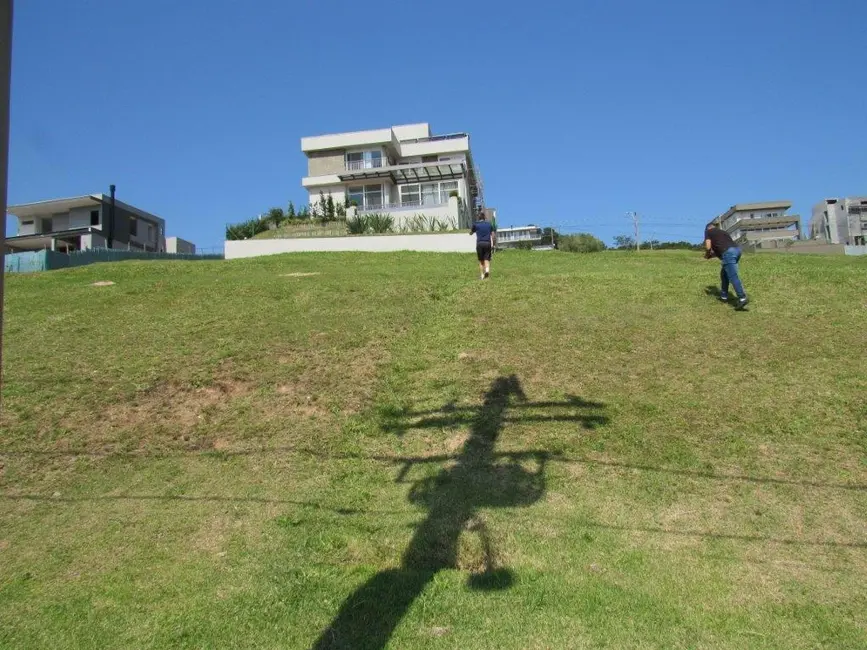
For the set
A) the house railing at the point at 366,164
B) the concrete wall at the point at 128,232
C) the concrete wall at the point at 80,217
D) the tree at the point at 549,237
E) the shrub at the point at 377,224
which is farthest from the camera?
the concrete wall at the point at 80,217

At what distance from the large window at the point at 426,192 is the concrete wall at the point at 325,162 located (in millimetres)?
6115

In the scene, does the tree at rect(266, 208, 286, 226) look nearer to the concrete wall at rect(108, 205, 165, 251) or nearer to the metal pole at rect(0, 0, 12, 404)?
the concrete wall at rect(108, 205, 165, 251)

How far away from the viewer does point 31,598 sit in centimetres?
475

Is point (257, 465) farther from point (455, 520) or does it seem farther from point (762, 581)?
point (762, 581)

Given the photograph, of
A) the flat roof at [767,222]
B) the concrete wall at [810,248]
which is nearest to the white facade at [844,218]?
the flat roof at [767,222]

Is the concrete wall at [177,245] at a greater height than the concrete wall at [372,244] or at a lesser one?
greater

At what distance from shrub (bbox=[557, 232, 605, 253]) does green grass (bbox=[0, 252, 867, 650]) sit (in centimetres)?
3711

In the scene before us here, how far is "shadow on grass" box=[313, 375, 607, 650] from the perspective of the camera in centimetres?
437

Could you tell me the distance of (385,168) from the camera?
1875 inches

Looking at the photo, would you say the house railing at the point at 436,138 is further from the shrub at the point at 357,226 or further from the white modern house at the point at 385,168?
the shrub at the point at 357,226

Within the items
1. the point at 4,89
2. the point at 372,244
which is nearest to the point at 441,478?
the point at 4,89

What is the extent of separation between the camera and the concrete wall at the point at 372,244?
96.6ft

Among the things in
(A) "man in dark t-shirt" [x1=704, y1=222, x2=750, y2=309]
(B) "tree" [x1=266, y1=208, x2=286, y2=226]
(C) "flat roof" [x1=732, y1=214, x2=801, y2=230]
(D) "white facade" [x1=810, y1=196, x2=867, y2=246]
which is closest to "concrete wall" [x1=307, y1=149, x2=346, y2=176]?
(B) "tree" [x1=266, y1=208, x2=286, y2=226]

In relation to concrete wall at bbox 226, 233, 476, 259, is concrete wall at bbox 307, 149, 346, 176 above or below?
above
